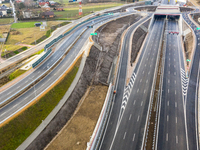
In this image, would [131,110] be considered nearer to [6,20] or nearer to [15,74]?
[15,74]

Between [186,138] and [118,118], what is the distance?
775 inches

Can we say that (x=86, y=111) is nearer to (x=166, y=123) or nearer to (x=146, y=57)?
(x=166, y=123)

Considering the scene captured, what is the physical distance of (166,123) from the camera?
5212 cm

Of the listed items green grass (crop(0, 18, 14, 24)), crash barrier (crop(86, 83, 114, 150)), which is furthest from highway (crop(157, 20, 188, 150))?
green grass (crop(0, 18, 14, 24))

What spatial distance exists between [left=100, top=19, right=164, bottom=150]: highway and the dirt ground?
15.8ft

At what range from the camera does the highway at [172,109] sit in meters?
46.5

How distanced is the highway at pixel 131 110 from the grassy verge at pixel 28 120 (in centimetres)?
1903

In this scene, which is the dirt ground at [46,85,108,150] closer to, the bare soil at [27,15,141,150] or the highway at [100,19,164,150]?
the bare soil at [27,15,141,150]

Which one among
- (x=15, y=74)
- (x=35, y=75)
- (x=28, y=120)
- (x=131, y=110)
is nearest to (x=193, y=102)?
(x=131, y=110)

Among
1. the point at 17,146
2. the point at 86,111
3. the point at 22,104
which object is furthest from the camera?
the point at 86,111

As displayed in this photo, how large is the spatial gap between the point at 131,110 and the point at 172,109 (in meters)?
13.7

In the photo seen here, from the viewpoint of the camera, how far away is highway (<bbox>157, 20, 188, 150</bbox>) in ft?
152

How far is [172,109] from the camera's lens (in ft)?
188

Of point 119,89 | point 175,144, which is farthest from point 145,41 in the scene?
point 175,144
